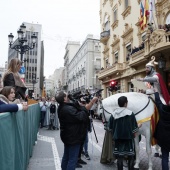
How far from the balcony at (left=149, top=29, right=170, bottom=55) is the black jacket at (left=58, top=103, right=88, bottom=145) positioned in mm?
10432

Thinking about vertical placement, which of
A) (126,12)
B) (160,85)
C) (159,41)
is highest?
(126,12)

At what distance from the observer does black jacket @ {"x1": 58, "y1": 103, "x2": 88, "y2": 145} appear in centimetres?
400

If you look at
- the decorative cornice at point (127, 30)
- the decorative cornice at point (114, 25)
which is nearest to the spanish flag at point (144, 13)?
the decorative cornice at point (127, 30)

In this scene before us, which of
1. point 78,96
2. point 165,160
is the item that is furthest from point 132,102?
point 165,160

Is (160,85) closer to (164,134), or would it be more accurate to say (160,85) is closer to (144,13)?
(164,134)

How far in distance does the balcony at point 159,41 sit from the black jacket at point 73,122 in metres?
10.4

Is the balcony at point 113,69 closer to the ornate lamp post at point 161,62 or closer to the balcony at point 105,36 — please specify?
the balcony at point 105,36

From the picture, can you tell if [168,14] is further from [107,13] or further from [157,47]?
[107,13]

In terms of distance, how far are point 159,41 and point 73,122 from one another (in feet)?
36.6

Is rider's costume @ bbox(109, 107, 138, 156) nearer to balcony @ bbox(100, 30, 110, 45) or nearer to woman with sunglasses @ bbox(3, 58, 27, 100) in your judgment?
woman with sunglasses @ bbox(3, 58, 27, 100)

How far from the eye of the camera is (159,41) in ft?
44.2

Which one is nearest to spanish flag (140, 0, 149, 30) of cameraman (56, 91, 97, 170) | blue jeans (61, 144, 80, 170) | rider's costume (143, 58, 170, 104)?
rider's costume (143, 58, 170, 104)

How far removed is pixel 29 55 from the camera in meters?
75.4

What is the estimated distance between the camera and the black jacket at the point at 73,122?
4.00m
